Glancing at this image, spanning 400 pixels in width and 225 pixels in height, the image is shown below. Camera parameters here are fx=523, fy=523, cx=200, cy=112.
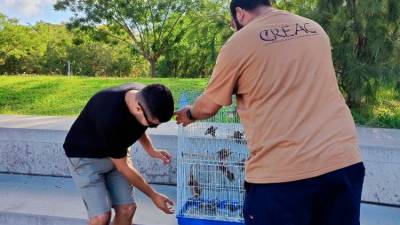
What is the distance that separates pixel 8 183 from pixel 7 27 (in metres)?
18.2

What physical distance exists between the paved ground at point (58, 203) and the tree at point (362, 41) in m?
1.97

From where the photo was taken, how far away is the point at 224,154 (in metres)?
3.57

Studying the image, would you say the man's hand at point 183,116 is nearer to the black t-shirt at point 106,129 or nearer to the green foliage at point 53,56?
the black t-shirt at point 106,129

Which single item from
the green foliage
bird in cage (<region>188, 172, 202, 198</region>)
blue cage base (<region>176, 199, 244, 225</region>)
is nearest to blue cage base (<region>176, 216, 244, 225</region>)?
blue cage base (<region>176, 199, 244, 225</region>)

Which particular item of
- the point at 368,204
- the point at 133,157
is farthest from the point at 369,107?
the point at 133,157

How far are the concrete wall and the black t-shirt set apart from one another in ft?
4.93

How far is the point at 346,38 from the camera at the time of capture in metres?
5.70

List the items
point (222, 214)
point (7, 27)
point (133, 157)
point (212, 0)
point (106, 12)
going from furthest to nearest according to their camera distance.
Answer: point (7, 27)
point (106, 12)
point (212, 0)
point (133, 157)
point (222, 214)

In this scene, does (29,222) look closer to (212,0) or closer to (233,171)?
(233,171)

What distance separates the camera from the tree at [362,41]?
18.2 feet

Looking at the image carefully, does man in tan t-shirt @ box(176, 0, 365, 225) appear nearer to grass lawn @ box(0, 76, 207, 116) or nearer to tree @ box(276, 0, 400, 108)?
tree @ box(276, 0, 400, 108)

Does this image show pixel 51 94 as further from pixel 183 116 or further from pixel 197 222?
pixel 183 116

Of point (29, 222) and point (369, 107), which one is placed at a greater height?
point (369, 107)

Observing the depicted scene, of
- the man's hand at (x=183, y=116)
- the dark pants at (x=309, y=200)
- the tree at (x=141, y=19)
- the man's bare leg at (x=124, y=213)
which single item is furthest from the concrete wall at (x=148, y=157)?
the tree at (x=141, y=19)
